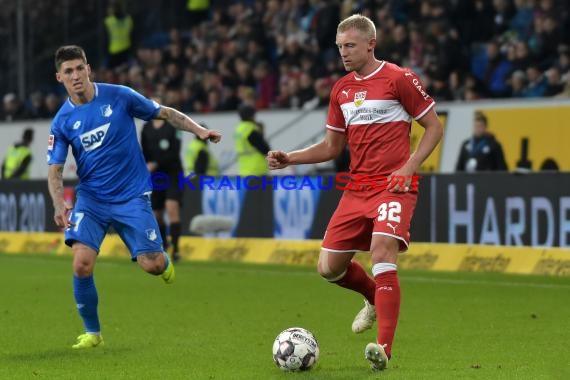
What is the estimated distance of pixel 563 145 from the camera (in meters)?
18.2

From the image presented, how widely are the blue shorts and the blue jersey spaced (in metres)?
0.06

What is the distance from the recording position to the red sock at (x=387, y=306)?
26.8 feet

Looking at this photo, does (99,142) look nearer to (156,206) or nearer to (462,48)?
(156,206)

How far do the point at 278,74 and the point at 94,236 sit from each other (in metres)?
15.0

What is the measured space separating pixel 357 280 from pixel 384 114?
4.55 ft

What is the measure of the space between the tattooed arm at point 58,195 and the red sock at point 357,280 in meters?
1.99

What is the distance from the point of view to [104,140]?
10.0 meters

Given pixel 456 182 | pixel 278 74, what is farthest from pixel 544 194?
pixel 278 74

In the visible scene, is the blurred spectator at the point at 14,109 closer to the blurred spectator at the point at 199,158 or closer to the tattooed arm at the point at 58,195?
the blurred spectator at the point at 199,158

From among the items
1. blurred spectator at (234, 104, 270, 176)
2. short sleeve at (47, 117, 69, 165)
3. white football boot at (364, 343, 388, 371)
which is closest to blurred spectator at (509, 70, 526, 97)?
blurred spectator at (234, 104, 270, 176)

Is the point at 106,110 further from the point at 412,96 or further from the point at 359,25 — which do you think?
the point at 412,96

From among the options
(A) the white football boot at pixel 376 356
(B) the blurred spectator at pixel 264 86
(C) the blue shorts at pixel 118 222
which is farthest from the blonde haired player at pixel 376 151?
(B) the blurred spectator at pixel 264 86

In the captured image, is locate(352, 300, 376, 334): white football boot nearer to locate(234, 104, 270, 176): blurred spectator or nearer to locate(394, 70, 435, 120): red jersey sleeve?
locate(394, 70, 435, 120): red jersey sleeve

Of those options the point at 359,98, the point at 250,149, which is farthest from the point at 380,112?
the point at 250,149
